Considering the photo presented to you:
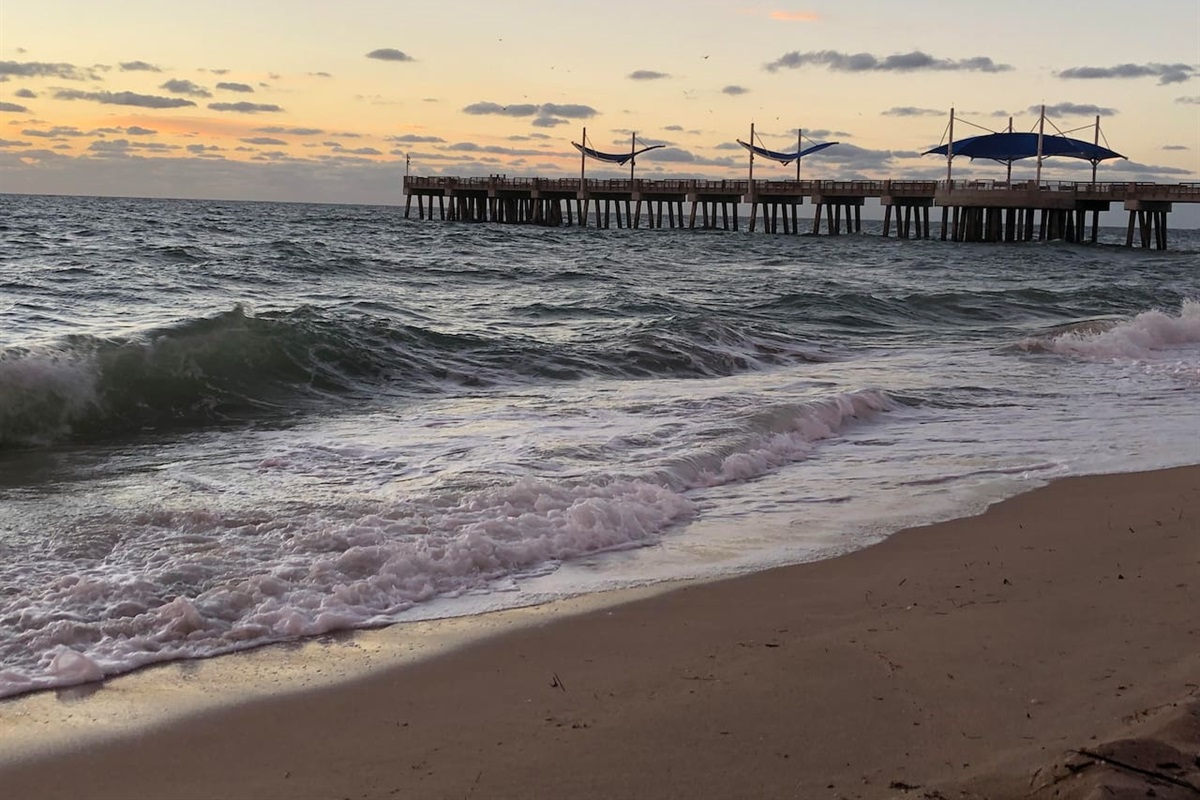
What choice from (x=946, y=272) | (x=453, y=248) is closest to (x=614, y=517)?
(x=946, y=272)

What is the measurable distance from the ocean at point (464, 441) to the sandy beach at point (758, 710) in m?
0.66

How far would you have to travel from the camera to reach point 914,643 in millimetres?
4078

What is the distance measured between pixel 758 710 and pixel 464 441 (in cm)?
500

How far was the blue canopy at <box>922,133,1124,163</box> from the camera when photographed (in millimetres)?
52531

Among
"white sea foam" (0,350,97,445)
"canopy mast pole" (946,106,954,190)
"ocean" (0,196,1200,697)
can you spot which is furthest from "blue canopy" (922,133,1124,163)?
"white sea foam" (0,350,97,445)

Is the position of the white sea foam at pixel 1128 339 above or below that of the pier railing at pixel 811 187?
below

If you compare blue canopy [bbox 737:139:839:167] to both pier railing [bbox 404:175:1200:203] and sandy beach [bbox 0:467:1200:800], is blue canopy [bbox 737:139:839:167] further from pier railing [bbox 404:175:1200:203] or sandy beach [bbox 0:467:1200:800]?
sandy beach [bbox 0:467:1200:800]

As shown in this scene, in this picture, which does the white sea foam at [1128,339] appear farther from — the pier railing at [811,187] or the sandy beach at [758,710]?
the pier railing at [811,187]

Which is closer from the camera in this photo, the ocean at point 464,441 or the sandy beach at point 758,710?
the sandy beach at point 758,710

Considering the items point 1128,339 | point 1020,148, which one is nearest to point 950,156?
point 1020,148

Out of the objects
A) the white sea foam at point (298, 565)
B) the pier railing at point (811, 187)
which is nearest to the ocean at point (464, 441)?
the white sea foam at point (298, 565)

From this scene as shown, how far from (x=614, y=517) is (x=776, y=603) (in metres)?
1.49

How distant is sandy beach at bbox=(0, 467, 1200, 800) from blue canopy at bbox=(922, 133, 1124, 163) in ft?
171

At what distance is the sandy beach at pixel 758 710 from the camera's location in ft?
9.84
